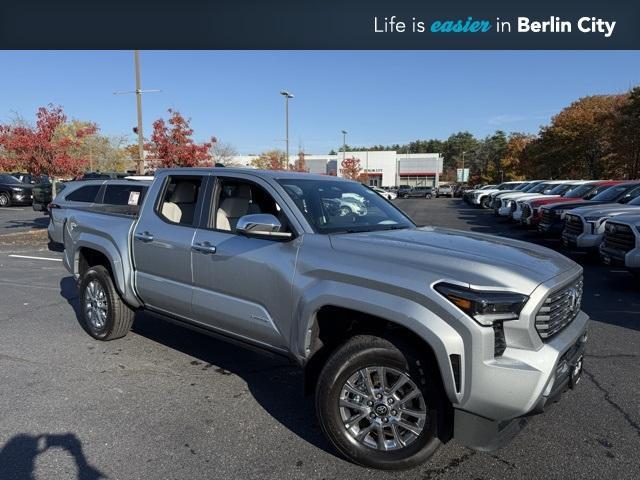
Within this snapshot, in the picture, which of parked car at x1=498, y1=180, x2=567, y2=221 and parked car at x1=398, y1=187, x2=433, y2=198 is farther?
parked car at x1=398, y1=187, x2=433, y2=198

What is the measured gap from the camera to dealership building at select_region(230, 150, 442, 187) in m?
78.9

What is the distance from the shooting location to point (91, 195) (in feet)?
33.3

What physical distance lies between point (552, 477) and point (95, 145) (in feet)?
218

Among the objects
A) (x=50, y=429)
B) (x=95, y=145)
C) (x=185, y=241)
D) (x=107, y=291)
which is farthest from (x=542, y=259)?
(x=95, y=145)

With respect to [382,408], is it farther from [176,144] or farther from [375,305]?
[176,144]

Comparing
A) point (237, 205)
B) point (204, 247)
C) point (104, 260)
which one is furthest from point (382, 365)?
point (104, 260)

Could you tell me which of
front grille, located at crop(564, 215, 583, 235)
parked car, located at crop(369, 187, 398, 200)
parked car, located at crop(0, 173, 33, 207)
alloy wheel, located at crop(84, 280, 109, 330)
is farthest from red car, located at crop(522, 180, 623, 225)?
parked car, located at crop(0, 173, 33, 207)

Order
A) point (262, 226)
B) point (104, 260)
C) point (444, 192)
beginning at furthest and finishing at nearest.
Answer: point (444, 192) < point (104, 260) < point (262, 226)

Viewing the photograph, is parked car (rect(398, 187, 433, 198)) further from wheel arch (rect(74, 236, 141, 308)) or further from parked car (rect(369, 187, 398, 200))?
wheel arch (rect(74, 236, 141, 308))

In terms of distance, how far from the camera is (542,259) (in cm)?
318

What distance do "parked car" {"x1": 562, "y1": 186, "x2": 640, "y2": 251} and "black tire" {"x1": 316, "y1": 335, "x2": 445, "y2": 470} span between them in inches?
333

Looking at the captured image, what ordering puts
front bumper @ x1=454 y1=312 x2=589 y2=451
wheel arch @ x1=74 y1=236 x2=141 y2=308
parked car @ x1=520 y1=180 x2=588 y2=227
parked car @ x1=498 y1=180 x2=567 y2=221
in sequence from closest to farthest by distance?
front bumper @ x1=454 y1=312 x2=589 y2=451 → wheel arch @ x1=74 y1=236 x2=141 y2=308 → parked car @ x1=520 y1=180 x2=588 y2=227 → parked car @ x1=498 y1=180 x2=567 y2=221

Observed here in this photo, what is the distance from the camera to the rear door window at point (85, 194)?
10.1 metres

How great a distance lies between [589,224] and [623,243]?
8.38ft
